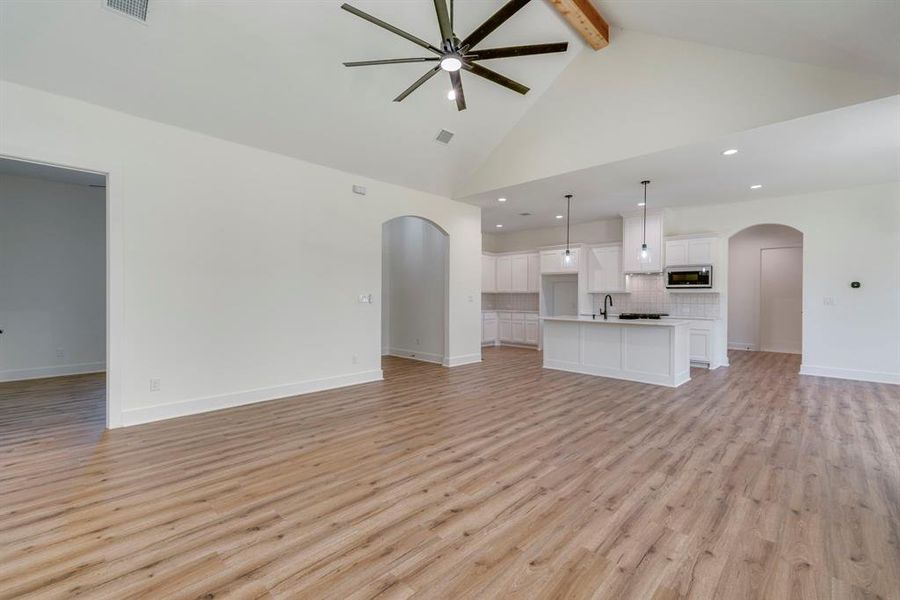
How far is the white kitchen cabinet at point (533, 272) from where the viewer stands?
9.50m

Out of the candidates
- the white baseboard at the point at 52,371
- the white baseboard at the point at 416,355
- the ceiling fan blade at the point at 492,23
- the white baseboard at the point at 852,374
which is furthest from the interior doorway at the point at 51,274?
the white baseboard at the point at 852,374

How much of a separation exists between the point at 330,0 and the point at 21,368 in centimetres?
699

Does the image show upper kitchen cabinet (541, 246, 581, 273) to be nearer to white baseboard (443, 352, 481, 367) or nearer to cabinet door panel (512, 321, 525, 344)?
cabinet door panel (512, 321, 525, 344)

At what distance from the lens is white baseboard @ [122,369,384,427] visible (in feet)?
12.7

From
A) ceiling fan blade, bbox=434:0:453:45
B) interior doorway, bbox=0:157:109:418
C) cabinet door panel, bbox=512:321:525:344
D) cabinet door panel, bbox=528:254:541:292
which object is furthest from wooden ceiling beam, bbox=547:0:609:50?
interior doorway, bbox=0:157:109:418

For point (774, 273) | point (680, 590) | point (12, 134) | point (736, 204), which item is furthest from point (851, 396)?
point (12, 134)

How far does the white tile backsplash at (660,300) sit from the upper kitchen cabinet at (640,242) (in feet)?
1.42

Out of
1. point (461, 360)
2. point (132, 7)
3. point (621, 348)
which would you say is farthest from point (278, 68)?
point (621, 348)

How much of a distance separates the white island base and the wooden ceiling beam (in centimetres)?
369

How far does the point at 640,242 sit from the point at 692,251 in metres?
0.91

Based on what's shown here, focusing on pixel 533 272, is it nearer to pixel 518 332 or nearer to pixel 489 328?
pixel 518 332

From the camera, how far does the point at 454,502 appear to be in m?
2.44

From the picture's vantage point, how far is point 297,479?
2736mm

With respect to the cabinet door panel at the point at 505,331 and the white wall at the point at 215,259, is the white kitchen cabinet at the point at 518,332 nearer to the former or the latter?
the cabinet door panel at the point at 505,331
